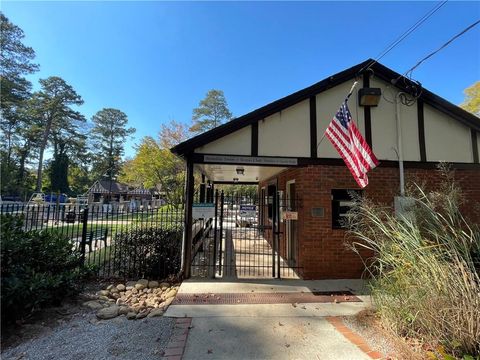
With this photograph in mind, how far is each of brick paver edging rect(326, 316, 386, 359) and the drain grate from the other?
864 mm

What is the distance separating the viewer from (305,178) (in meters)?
6.63

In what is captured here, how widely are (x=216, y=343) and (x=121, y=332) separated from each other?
1369mm

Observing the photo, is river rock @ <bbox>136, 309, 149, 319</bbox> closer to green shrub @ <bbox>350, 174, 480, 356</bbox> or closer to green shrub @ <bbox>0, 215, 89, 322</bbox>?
green shrub @ <bbox>0, 215, 89, 322</bbox>

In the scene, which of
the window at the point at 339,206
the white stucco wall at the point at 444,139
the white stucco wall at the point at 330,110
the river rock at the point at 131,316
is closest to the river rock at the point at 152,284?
the river rock at the point at 131,316

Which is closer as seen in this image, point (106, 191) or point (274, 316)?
point (274, 316)

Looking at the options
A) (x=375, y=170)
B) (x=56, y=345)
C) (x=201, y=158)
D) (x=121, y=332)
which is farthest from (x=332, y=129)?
(x=56, y=345)

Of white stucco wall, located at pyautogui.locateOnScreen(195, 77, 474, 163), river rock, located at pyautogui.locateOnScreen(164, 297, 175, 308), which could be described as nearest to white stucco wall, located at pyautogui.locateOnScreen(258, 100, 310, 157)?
white stucco wall, located at pyautogui.locateOnScreen(195, 77, 474, 163)

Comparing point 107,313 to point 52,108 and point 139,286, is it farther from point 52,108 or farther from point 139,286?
point 52,108

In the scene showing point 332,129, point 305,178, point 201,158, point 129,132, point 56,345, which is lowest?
point 56,345

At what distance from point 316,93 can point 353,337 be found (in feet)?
16.9

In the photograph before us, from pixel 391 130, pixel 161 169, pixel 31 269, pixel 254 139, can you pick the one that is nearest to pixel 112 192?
pixel 161 169

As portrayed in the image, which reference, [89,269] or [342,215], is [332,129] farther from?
[89,269]

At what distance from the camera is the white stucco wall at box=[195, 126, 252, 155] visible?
662 centimetres

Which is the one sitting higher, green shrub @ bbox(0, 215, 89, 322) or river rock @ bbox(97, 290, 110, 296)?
green shrub @ bbox(0, 215, 89, 322)
